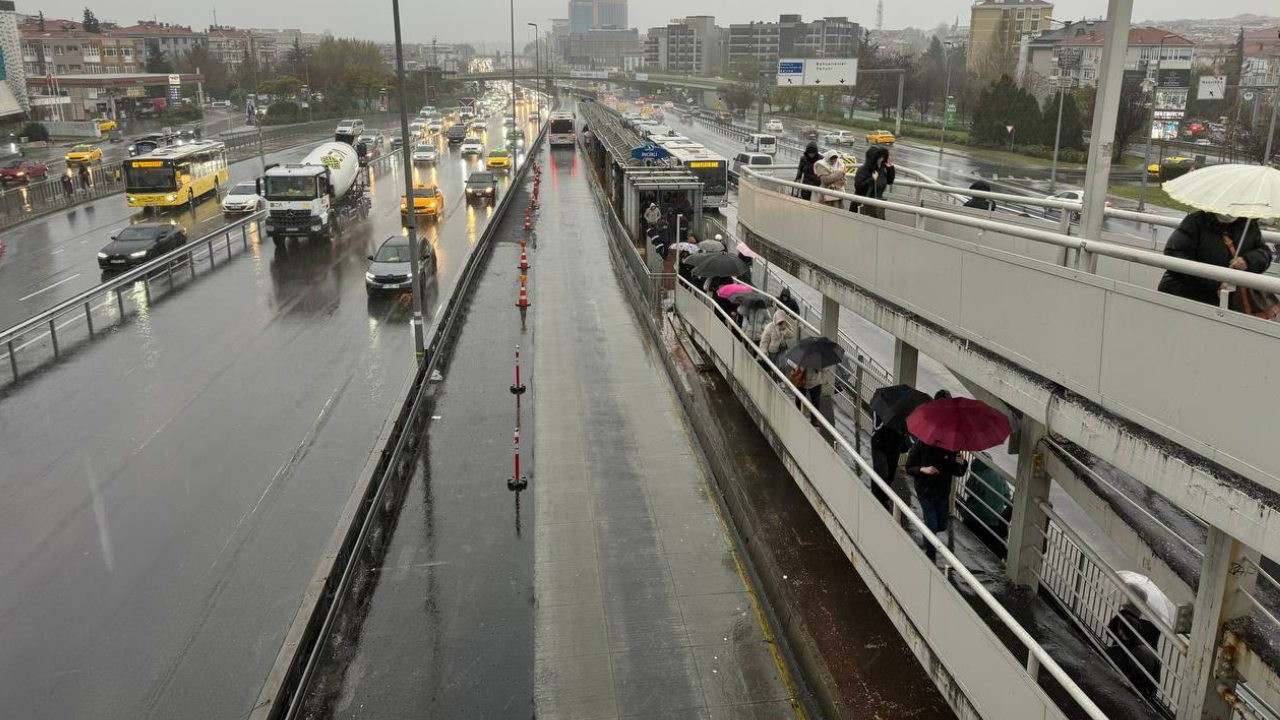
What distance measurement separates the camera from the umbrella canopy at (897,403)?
8.81 m

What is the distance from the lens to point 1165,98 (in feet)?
215

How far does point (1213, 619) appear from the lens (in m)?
5.86

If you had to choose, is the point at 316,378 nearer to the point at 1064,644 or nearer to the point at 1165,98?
the point at 1064,644

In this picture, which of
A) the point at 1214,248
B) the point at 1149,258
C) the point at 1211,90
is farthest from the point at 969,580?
the point at 1211,90

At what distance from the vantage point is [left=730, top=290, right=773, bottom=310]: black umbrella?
15094mm

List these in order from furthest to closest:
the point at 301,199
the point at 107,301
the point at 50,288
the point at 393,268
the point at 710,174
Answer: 1. the point at 710,174
2. the point at 301,199
3. the point at 50,288
4. the point at 393,268
5. the point at 107,301

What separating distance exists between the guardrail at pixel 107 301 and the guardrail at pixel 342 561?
936 cm

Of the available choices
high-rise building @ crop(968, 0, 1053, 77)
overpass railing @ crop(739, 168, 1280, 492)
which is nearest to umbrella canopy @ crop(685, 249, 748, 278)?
overpass railing @ crop(739, 168, 1280, 492)

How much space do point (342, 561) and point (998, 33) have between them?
369ft

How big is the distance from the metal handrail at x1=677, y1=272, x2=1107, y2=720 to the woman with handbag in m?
2.40

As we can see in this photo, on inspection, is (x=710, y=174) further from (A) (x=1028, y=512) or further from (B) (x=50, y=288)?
(A) (x=1028, y=512)

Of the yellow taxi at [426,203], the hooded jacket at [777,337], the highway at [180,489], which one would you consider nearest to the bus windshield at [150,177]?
the yellow taxi at [426,203]

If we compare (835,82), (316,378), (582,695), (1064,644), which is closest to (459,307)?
(316,378)

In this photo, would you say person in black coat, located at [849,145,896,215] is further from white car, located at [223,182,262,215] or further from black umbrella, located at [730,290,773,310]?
white car, located at [223,182,262,215]
